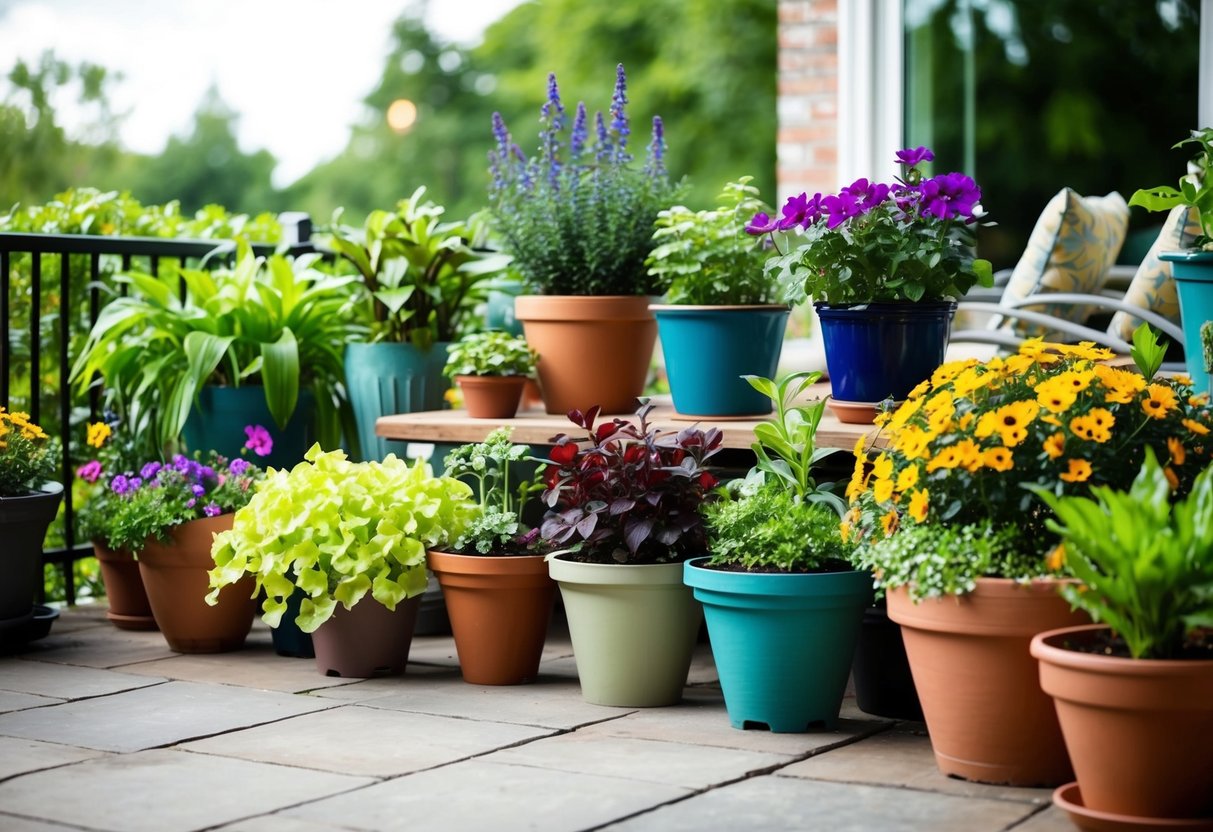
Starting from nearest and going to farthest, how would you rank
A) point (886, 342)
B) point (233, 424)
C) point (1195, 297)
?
point (1195, 297) → point (886, 342) → point (233, 424)

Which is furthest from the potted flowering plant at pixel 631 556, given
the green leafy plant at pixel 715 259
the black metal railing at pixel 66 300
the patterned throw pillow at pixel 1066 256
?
the black metal railing at pixel 66 300

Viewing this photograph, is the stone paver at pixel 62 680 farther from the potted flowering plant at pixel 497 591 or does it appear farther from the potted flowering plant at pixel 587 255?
the potted flowering plant at pixel 587 255

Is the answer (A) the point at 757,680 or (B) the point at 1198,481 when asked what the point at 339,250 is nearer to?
(A) the point at 757,680

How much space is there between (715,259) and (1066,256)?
1.13 meters

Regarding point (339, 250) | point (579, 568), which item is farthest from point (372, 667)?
point (339, 250)

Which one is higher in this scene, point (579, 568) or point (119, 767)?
point (579, 568)

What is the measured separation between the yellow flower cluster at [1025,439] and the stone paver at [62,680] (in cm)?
159

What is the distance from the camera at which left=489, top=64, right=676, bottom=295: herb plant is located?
3.44 m

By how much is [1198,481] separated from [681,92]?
13.9m

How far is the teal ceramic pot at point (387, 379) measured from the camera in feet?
12.3

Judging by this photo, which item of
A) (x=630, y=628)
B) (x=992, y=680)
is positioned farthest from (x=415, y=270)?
(x=992, y=680)

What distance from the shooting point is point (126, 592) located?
3.63 m

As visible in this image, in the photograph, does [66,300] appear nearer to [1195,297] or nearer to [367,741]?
[367,741]

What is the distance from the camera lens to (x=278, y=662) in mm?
3273
